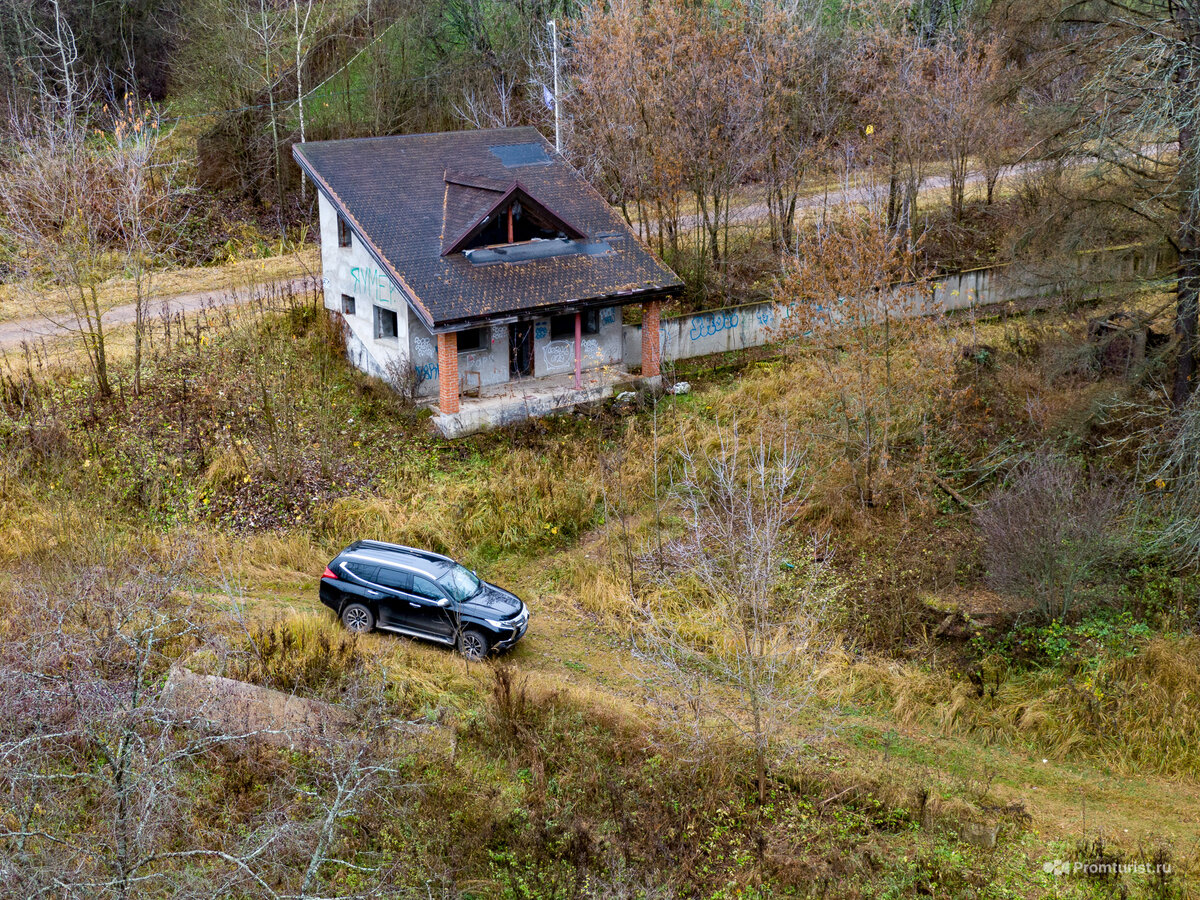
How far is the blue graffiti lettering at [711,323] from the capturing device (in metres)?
29.2

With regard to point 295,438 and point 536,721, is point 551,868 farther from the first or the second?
point 295,438

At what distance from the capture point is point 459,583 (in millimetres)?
17609

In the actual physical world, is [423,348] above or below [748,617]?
above

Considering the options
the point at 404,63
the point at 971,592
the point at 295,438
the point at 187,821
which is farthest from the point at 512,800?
the point at 404,63

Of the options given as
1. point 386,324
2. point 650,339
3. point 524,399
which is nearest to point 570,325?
point 650,339

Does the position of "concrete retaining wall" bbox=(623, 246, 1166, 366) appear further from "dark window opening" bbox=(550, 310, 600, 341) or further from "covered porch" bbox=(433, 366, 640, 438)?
"covered porch" bbox=(433, 366, 640, 438)

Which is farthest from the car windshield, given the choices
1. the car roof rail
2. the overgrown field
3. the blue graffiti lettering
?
the blue graffiti lettering

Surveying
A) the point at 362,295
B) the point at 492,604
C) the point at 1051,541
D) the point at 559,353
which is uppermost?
the point at 362,295

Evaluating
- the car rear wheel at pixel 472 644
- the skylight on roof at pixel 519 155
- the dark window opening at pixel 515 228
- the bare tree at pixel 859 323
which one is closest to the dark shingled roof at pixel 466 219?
the skylight on roof at pixel 519 155

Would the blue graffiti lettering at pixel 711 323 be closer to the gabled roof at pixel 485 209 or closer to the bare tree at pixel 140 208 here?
the gabled roof at pixel 485 209

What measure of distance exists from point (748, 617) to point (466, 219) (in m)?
13.5

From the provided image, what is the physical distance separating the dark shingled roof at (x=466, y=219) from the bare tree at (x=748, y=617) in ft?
20.3

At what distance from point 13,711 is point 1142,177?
21.6m

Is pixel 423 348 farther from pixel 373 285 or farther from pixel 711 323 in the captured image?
pixel 711 323
